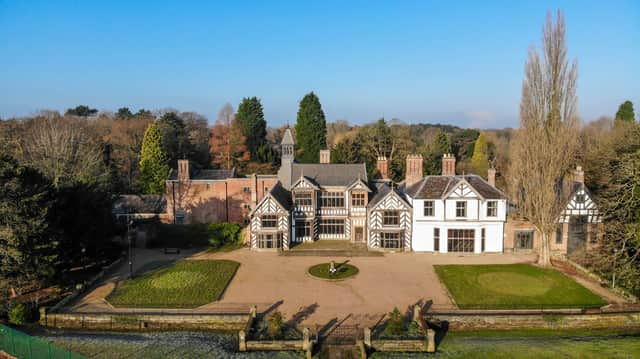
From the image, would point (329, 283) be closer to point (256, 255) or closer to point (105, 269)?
point (256, 255)

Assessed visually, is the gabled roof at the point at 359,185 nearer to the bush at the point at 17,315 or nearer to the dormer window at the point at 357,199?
the dormer window at the point at 357,199

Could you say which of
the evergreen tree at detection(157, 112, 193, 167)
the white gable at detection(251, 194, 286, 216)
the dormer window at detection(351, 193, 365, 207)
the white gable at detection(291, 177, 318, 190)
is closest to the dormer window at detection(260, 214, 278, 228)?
the white gable at detection(251, 194, 286, 216)

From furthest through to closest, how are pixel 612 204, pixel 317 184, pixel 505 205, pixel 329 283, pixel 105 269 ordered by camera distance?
pixel 317 184
pixel 505 205
pixel 105 269
pixel 329 283
pixel 612 204

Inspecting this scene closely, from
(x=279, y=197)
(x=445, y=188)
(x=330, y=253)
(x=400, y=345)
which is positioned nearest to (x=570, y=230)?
(x=445, y=188)

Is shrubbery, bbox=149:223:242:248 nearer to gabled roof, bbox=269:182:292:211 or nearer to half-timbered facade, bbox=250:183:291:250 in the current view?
half-timbered facade, bbox=250:183:291:250

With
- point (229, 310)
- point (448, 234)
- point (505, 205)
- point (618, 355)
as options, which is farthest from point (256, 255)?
point (618, 355)

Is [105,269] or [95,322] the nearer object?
[95,322]

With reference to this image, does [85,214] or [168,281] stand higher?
[85,214]

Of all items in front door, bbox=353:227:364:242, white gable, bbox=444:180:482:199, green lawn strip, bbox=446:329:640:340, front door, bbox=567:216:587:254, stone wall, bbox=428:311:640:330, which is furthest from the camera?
front door, bbox=353:227:364:242
